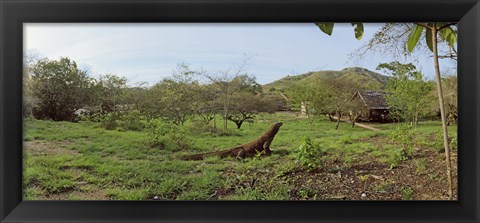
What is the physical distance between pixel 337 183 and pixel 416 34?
749mm

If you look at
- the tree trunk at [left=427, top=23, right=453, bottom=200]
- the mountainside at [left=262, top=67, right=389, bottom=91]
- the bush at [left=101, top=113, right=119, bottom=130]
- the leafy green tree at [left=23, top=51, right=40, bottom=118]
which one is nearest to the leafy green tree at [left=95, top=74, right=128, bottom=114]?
the bush at [left=101, top=113, right=119, bottom=130]

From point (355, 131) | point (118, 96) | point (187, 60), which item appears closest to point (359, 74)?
point (355, 131)

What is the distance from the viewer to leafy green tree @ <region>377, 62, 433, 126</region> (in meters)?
1.90

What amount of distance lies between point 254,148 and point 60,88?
901mm

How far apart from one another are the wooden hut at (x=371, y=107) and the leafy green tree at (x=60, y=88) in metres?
1.20

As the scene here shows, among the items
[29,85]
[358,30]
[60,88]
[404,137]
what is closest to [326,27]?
[358,30]

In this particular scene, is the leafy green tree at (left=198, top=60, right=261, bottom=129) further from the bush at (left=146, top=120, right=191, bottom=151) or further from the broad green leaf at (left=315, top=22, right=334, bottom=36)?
the broad green leaf at (left=315, top=22, right=334, bottom=36)

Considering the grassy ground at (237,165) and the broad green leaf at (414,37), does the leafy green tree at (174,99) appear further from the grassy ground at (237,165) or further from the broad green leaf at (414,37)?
the broad green leaf at (414,37)

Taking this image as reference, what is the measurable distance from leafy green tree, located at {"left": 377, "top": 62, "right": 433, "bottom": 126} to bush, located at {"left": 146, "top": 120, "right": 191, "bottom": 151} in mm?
937

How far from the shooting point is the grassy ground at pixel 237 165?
184 centimetres

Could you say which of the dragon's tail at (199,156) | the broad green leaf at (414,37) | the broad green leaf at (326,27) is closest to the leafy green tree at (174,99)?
the dragon's tail at (199,156)
